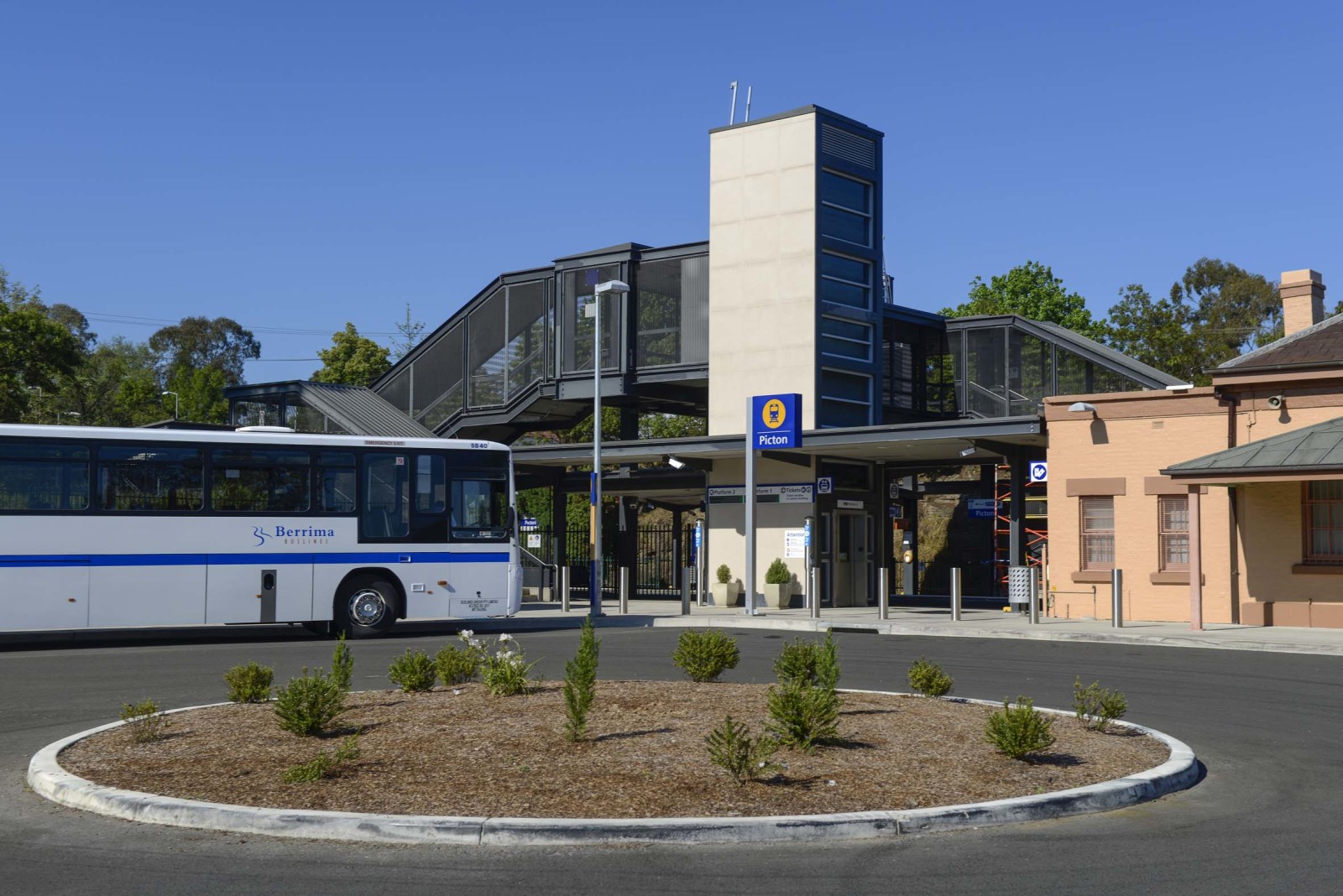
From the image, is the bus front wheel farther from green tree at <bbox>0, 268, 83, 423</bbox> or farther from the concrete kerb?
green tree at <bbox>0, 268, 83, 423</bbox>

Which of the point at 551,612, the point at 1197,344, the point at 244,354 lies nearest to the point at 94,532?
the point at 551,612

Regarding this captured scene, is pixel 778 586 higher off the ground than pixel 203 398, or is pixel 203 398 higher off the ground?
pixel 203 398

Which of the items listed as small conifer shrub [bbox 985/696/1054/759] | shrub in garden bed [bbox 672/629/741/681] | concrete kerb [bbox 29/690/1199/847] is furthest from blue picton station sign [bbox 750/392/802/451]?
concrete kerb [bbox 29/690/1199/847]

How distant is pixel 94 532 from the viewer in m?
20.7

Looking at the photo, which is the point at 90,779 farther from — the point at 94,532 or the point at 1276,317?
the point at 1276,317

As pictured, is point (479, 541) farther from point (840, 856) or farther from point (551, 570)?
point (840, 856)

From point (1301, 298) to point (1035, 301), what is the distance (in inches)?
1142

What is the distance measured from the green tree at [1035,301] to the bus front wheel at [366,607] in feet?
133

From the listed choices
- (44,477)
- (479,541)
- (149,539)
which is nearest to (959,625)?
(479,541)

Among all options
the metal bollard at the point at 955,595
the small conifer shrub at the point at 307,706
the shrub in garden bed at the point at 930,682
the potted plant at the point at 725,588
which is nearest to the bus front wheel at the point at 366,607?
the metal bollard at the point at 955,595

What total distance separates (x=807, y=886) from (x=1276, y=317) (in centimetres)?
6667

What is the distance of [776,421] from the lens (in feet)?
99.0

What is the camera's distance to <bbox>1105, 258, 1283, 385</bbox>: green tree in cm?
5831

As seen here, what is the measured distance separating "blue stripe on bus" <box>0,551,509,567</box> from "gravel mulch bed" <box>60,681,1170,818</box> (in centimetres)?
1010
